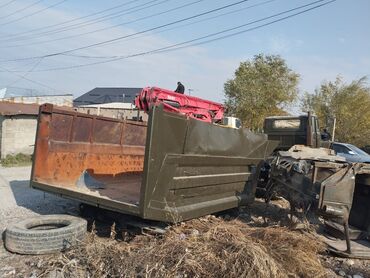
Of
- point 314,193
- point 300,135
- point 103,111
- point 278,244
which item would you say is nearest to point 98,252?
point 278,244

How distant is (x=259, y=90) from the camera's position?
26.4 meters

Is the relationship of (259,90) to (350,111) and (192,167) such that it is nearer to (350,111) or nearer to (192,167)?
(350,111)

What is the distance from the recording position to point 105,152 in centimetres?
804

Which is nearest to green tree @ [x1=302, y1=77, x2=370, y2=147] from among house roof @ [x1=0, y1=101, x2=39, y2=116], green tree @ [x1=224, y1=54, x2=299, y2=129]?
green tree @ [x1=224, y1=54, x2=299, y2=129]

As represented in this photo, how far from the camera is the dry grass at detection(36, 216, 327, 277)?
4227 mm

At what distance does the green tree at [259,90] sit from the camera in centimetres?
2620

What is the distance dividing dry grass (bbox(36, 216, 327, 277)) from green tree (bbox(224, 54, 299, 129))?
68.0 feet

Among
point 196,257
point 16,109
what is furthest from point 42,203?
point 16,109

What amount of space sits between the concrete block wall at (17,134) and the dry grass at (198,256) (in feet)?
46.3

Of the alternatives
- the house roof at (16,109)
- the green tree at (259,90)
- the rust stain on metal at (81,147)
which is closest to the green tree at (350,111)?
the green tree at (259,90)

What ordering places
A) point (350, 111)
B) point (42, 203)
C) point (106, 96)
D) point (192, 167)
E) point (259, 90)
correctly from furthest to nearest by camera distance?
point (106, 96) → point (350, 111) → point (259, 90) → point (42, 203) → point (192, 167)

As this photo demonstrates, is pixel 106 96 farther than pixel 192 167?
Yes

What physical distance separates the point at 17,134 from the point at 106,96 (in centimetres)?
4120

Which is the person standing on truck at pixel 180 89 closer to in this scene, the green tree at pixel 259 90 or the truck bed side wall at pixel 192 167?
the truck bed side wall at pixel 192 167
